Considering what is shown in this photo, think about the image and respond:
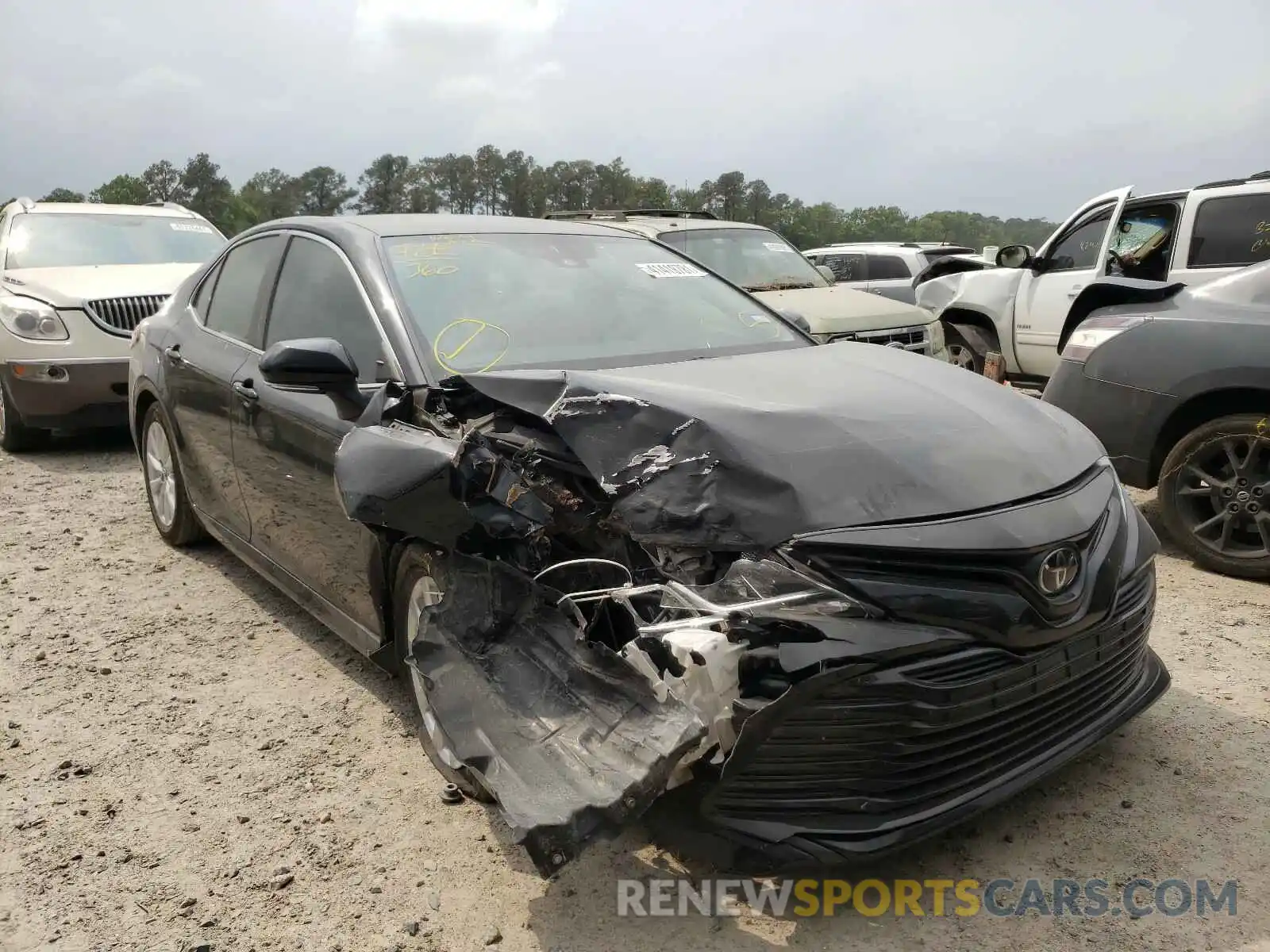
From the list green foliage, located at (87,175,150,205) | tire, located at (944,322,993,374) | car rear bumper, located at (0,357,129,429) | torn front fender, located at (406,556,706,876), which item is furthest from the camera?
green foliage, located at (87,175,150,205)

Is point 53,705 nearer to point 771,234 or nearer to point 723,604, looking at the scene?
point 723,604

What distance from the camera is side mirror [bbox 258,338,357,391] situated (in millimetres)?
3205

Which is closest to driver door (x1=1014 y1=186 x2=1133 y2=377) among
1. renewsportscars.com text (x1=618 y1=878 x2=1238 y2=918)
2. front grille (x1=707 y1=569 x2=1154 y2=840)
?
renewsportscars.com text (x1=618 y1=878 x2=1238 y2=918)

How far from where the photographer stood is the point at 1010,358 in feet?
30.6

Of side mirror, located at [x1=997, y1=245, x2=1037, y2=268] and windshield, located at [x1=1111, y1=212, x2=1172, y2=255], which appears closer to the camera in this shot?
windshield, located at [x1=1111, y1=212, x2=1172, y2=255]

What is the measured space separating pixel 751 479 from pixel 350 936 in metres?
1.48

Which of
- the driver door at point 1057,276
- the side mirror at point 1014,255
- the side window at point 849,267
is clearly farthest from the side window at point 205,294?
the side window at point 849,267

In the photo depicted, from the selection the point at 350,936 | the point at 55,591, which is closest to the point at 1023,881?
the point at 350,936

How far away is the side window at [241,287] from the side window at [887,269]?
11.3 m

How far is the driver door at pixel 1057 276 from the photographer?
327 inches

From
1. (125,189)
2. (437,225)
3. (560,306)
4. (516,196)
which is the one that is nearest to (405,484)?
(560,306)

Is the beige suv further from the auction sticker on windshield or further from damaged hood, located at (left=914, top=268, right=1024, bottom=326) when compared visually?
the auction sticker on windshield

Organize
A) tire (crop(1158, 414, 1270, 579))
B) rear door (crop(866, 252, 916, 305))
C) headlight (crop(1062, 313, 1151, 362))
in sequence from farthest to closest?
rear door (crop(866, 252, 916, 305)) → headlight (crop(1062, 313, 1151, 362)) → tire (crop(1158, 414, 1270, 579))

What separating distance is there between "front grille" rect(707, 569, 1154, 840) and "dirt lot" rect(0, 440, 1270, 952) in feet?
1.11
